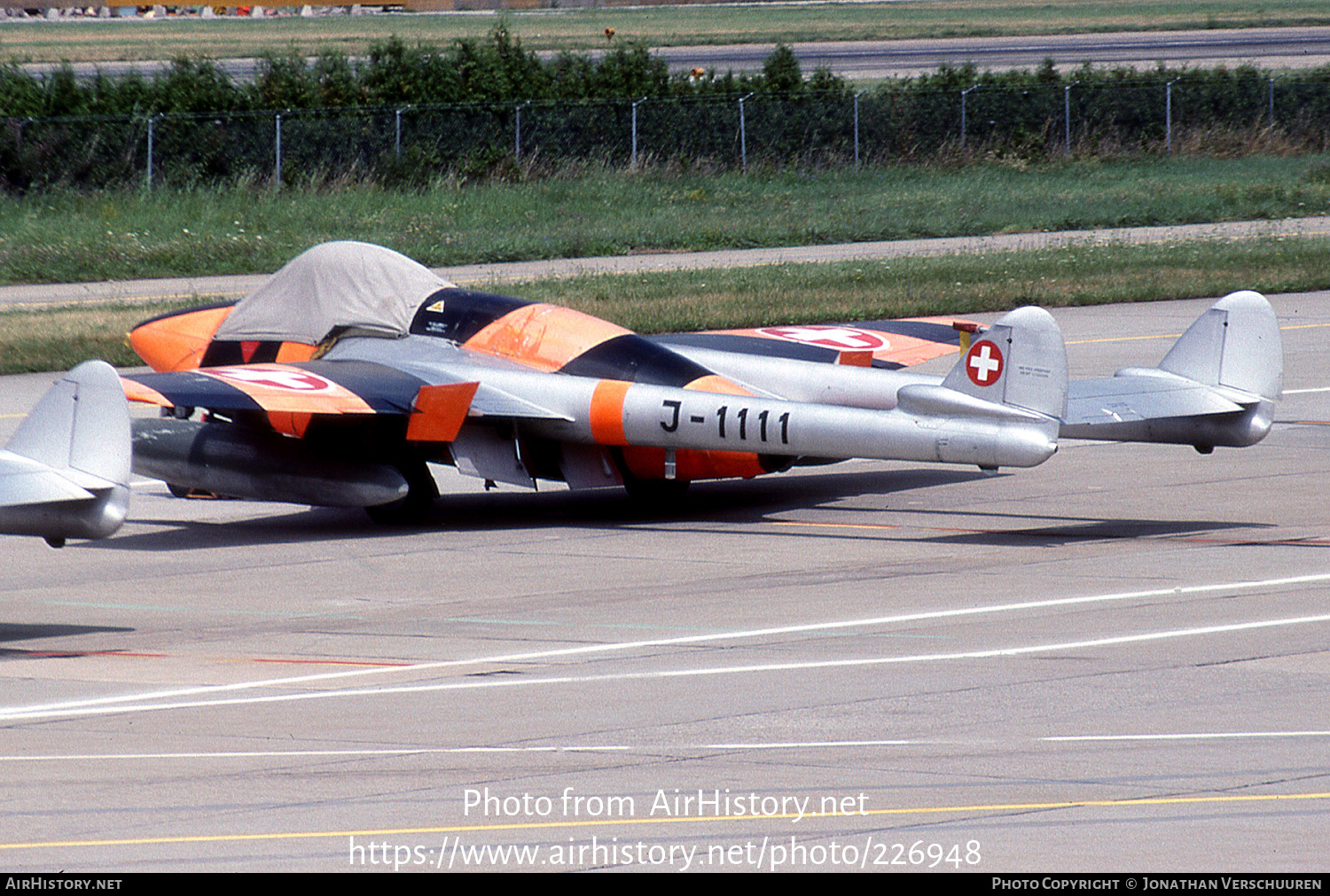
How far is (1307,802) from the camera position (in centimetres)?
695

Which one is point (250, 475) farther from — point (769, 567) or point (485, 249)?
point (485, 249)

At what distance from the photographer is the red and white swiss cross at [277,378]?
14797 millimetres

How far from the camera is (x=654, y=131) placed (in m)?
45.7

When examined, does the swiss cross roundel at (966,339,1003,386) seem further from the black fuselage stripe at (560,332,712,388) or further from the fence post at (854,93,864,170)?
the fence post at (854,93,864,170)

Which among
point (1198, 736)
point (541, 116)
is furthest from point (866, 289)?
point (1198, 736)

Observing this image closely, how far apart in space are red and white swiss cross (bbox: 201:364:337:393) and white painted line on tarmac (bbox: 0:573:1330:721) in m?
5.09

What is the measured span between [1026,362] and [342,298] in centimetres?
657

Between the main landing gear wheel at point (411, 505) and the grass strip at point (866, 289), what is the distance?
31.2 feet

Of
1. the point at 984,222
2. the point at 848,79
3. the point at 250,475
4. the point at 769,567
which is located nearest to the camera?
the point at 769,567

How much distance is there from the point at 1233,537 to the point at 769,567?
3.65 m

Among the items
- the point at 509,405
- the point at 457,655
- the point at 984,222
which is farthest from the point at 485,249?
the point at 457,655

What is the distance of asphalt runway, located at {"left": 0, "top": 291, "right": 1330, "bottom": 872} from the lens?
670 cm

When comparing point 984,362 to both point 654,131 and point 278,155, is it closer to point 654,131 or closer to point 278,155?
point 278,155

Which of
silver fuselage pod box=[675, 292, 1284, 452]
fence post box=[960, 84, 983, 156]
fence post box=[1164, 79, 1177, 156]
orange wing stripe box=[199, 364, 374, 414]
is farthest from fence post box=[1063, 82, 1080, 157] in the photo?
orange wing stripe box=[199, 364, 374, 414]
